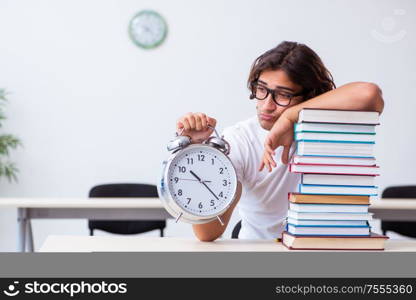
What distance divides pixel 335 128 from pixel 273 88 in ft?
1.05

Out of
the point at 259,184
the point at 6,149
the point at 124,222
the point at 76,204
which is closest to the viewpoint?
the point at 259,184

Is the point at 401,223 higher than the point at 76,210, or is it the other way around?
the point at 76,210

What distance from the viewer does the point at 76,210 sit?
3.22 meters

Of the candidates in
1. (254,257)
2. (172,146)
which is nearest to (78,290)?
(254,257)

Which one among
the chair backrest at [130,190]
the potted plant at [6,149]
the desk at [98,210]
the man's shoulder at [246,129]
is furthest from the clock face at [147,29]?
the man's shoulder at [246,129]

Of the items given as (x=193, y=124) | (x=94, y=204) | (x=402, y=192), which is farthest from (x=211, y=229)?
(x=402, y=192)

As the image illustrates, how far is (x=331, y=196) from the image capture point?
1.32m

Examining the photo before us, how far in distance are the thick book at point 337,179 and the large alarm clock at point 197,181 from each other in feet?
0.62

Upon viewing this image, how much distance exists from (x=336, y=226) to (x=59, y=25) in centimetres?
382

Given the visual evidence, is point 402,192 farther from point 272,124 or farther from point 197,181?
point 197,181

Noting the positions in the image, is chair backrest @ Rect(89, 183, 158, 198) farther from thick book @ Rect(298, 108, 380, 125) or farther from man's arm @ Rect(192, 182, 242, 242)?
thick book @ Rect(298, 108, 380, 125)

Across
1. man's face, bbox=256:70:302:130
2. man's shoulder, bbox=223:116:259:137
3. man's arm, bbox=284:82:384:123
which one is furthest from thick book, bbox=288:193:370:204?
man's shoulder, bbox=223:116:259:137

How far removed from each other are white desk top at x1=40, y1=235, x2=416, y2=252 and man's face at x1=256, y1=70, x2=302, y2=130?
1.27 feet

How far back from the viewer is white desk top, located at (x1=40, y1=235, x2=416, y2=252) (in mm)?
1306
